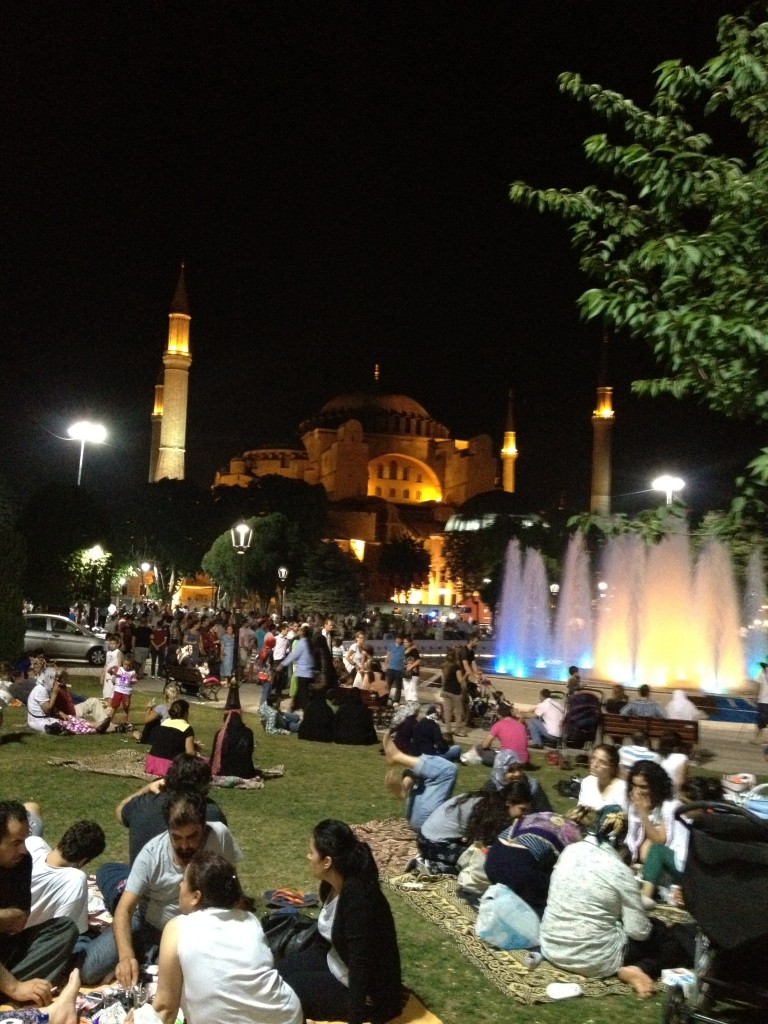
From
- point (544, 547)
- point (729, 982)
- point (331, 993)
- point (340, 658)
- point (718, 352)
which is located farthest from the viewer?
point (544, 547)

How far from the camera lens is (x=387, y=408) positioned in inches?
4872

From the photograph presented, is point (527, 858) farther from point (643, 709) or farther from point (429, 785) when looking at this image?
point (643, 709)

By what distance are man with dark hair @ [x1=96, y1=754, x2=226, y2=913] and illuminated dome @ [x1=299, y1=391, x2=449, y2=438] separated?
112072 mm

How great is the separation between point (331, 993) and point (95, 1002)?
1.18 m

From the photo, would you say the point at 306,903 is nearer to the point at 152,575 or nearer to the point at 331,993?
the point at 331,993

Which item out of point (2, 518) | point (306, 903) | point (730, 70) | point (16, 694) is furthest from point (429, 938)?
point (2, 518)

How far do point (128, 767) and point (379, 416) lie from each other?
365 ft

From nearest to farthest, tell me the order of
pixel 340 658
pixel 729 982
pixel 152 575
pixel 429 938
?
pixel 729 982
pixel 429 938
pixel 340 658
pixel 152 575

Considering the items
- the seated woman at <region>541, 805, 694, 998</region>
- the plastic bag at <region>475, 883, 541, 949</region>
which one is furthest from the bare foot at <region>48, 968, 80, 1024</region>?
the seated woman at <region>541, 805, 694, 998</region>

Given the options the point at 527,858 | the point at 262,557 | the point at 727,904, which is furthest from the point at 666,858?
the point at 262,557

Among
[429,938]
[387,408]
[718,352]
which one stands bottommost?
[429,938]

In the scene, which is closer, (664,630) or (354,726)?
(354,726)

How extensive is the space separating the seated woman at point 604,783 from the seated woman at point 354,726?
23.6 ft

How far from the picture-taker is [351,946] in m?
4.37
